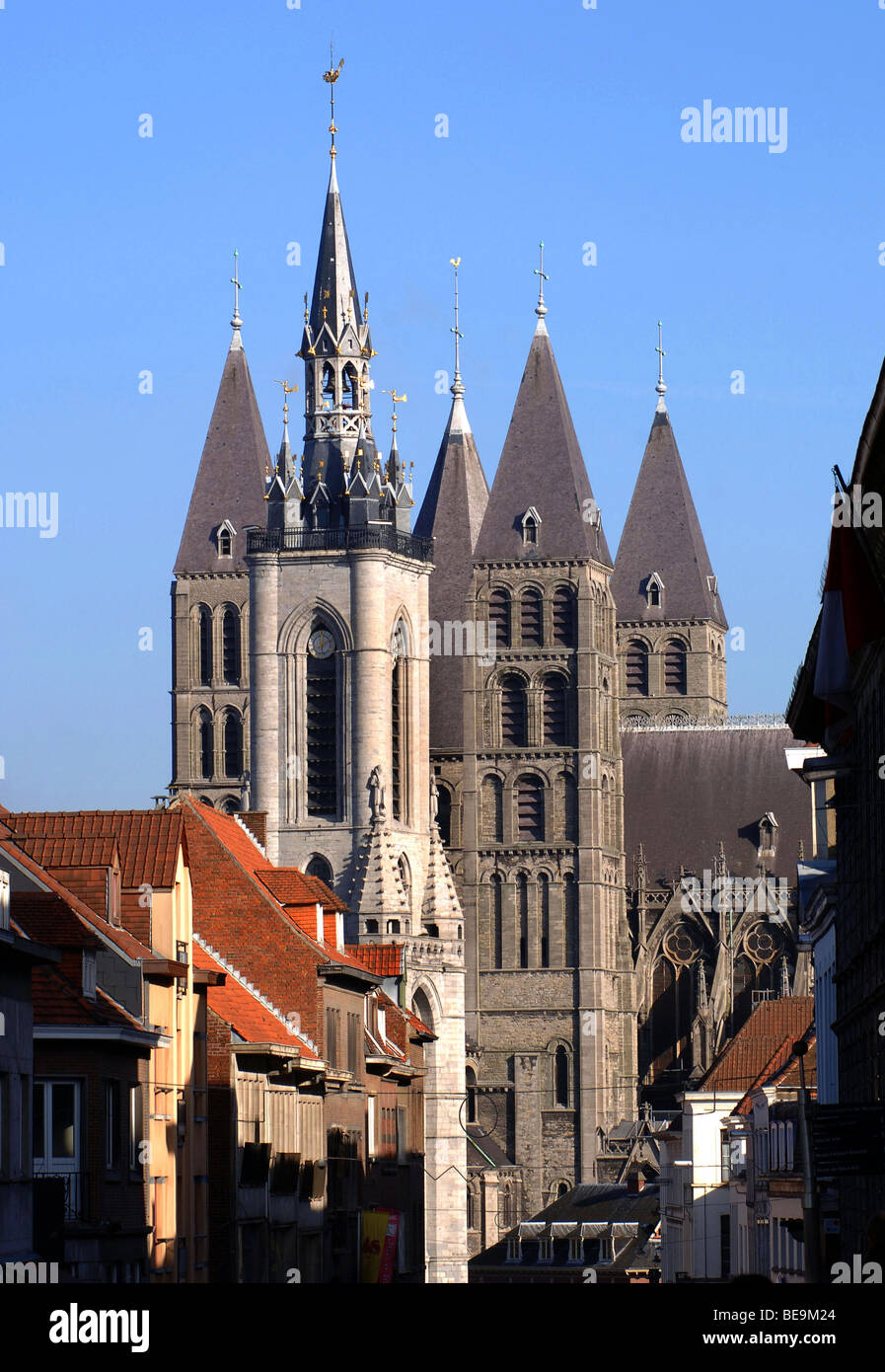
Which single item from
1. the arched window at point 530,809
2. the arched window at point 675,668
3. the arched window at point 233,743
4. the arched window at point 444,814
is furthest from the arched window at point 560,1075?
the arched window at point 675,668

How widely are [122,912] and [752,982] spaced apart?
85.5 m

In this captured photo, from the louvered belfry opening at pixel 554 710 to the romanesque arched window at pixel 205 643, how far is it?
1481cm

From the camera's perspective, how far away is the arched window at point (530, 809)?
113688 mm

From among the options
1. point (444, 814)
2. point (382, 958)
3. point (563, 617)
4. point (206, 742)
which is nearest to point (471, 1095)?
point (444, 814)

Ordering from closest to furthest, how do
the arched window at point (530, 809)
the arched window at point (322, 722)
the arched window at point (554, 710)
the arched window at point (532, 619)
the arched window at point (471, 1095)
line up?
the arched window at point (322, 722), the arched window at point (471, 1095), the arched window at point (530, 809), the arched window at point (554, 710), the arched window at point (532, 619)

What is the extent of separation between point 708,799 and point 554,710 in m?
13.3

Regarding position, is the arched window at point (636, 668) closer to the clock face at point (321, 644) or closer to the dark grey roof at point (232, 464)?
the dark grey roof at point (232, 464)

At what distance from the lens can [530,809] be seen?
114 meters

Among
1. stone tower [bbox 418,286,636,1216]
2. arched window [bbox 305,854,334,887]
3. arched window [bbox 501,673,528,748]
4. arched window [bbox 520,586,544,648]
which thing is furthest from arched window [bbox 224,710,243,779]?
arched window [bbox 305,854,334,887]

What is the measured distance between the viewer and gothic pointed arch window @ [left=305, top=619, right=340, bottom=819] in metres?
106

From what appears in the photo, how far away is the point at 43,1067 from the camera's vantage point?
30.2 m

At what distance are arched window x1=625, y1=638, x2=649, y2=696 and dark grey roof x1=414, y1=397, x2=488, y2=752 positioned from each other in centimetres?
1018
